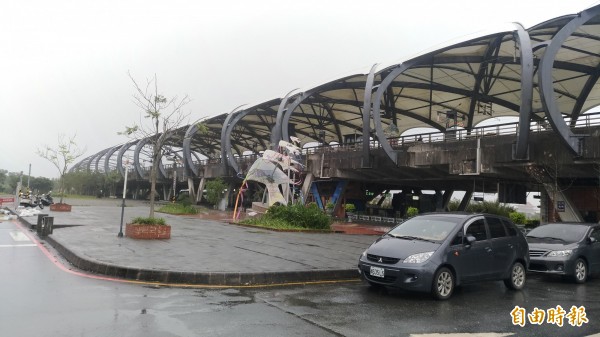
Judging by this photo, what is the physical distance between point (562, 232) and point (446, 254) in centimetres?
572

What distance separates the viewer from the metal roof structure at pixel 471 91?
19922 millimetres

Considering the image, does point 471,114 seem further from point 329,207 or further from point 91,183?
point 91,183

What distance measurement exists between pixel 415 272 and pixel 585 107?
34.2 metres

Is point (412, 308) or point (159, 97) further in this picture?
point (159, 97)

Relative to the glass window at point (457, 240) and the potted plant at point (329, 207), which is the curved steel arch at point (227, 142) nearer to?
the potted plant at point (329, 207)

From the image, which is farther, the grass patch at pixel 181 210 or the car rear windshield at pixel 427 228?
the grass patch at pixel 181 210

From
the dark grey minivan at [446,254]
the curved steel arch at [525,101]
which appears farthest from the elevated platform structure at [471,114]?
the dark grey minivan at [446,254]

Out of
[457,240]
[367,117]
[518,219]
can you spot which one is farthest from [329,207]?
[457,240]

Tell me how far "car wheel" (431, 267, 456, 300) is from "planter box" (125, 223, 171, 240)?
9.57 meters

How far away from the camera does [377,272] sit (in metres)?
7.32

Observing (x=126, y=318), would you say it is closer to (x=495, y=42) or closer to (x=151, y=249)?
(x=151, y=249)

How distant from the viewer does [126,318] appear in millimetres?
5348

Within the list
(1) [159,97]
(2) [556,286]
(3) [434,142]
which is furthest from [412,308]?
(3) [434,142]

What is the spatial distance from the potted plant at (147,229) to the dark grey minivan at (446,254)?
27.1 feet
